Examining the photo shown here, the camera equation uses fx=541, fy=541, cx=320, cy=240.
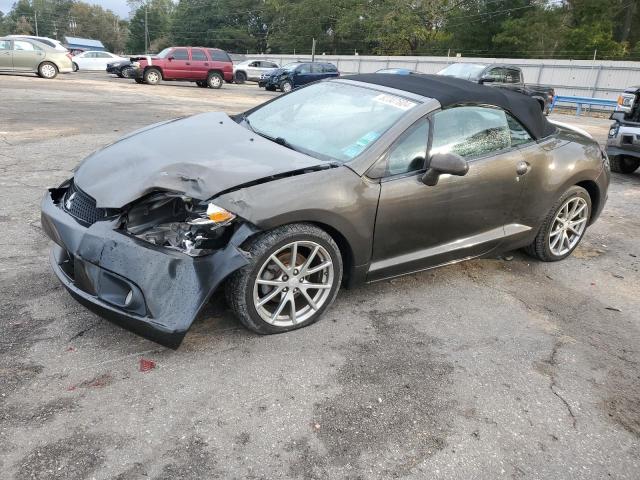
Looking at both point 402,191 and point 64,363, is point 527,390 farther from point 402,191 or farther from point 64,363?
point 64,363

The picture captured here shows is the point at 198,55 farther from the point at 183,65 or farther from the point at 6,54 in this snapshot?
the point at 6,54

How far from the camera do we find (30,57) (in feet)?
67.1

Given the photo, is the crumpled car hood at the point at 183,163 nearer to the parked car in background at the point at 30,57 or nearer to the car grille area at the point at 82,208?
the car grille area at the point at 82,208

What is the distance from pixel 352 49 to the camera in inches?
2511

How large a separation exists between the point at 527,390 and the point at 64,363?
248cm

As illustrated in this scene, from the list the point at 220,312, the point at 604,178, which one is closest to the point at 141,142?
the point at 220,312

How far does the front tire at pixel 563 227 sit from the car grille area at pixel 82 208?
11.4ft

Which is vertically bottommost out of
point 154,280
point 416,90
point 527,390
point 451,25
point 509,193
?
point 527,390

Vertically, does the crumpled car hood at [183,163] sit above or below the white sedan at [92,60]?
above

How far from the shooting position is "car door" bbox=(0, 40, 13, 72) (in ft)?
66.3

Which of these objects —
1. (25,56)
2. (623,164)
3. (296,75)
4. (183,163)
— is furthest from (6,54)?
(183,163)

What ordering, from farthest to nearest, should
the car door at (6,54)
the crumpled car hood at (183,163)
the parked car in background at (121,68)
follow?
the parked car in background at (121,68) < the car door at (6,54) < the crumpled car hood at (183,163)

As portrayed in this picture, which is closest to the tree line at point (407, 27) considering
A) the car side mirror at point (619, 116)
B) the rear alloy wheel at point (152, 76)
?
the rear alloy wheel at point (152, 76)

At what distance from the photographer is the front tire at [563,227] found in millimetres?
4617
